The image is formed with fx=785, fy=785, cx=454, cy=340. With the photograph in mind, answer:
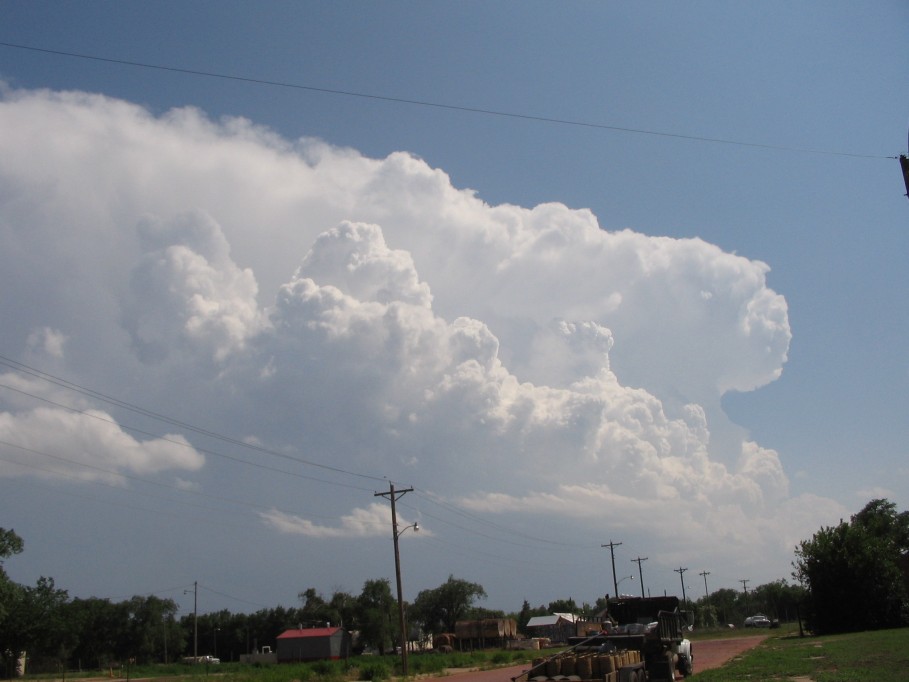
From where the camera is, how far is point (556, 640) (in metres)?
100

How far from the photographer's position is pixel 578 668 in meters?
16.2

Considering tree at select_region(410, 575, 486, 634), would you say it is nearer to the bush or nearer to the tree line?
the tree line

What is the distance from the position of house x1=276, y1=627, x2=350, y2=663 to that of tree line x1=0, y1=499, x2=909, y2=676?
9.13 metres

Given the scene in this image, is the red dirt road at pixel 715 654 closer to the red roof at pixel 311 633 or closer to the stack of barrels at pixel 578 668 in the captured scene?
the stack of barrels at pixel 578 668

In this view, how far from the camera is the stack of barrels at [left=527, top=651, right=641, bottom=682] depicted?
1591cm

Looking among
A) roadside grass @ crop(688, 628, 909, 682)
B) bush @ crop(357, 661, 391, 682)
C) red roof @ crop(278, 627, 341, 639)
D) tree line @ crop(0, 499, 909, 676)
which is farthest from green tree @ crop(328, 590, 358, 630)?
roadside grass @ crop(688, 628, 909, 682)

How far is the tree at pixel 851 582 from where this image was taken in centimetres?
5381

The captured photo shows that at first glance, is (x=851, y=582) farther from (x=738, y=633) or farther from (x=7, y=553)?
(x=7, y=553)

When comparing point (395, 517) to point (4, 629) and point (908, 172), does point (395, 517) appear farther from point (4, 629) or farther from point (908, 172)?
point (4, 629)

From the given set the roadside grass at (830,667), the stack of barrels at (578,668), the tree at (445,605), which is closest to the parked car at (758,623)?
the tree at (445,605)

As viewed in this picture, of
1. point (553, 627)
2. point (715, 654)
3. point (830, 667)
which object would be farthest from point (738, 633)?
point (830, 667)

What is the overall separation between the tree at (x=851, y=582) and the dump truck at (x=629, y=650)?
34984 millimetres

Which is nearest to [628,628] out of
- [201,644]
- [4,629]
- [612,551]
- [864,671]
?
[864,671]

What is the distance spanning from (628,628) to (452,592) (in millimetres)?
105519
